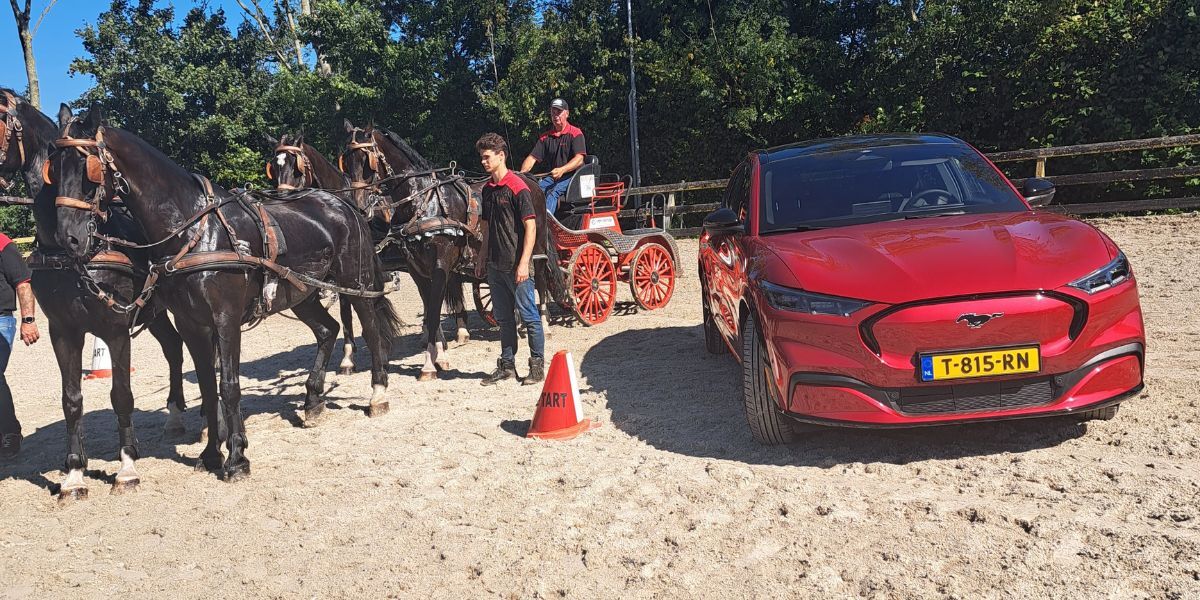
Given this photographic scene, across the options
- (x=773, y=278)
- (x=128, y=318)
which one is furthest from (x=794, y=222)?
(x=128, y=318)

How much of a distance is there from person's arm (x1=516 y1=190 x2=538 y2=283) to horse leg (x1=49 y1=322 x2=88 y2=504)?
123 inches

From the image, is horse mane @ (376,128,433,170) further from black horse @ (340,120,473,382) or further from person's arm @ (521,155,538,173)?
→ person's arm @ (521,155,538,173)

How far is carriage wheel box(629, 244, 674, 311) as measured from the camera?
10578mm

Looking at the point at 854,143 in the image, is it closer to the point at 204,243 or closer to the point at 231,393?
the point at 204,243

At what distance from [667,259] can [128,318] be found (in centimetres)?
657

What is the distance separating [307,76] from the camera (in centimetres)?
2544

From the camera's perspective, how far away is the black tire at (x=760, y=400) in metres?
4.78

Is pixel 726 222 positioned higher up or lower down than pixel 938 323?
higher up

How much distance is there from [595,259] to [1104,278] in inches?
250

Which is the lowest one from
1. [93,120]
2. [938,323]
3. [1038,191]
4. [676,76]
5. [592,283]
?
[938,323]

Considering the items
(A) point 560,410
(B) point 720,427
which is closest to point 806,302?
(B) point 720,427

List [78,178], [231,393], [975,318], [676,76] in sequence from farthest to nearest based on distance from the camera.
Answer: [676,76] < [231,393] < [78,178] < [975,318]

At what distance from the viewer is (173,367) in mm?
6742

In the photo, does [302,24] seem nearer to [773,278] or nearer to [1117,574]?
[773,278]
